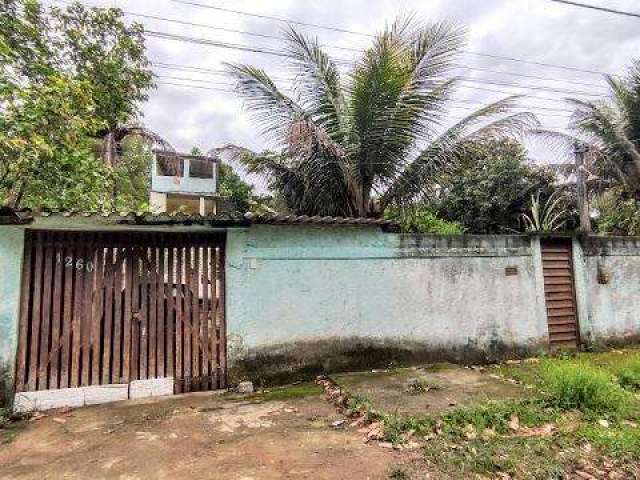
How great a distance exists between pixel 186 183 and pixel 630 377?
64.3ft

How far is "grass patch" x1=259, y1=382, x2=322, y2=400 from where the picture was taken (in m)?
5.20

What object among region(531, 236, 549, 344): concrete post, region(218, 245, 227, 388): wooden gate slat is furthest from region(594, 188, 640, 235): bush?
region(218, 245, 227, 388): wooden gate slat

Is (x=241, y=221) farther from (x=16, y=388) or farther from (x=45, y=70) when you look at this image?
(x=45, y=70)

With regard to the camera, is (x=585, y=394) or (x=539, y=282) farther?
(x=539, y=282)

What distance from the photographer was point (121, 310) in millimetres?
5273

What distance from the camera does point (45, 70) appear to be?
293 inches

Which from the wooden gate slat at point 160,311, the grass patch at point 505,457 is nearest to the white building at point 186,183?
the wooden gate slat at point 160,311

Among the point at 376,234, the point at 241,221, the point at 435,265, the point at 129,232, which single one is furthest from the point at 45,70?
the point at 435,265

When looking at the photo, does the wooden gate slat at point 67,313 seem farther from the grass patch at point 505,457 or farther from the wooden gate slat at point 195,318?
the grass patch at point 505,457

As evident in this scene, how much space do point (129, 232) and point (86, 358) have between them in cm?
162

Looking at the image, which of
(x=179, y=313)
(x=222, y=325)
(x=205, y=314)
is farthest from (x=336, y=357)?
(x=179, y=313)

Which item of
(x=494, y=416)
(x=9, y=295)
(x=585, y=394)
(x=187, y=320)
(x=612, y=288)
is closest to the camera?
(x=494, y=416)

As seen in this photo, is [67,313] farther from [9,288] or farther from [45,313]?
[9,288]

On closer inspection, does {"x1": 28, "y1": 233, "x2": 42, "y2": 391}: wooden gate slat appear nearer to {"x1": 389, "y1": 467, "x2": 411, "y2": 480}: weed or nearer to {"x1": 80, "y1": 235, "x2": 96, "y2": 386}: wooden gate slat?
{"x1": 80, "y1": 235, "x2": 96, "y2": 386}: wooden gate slat
